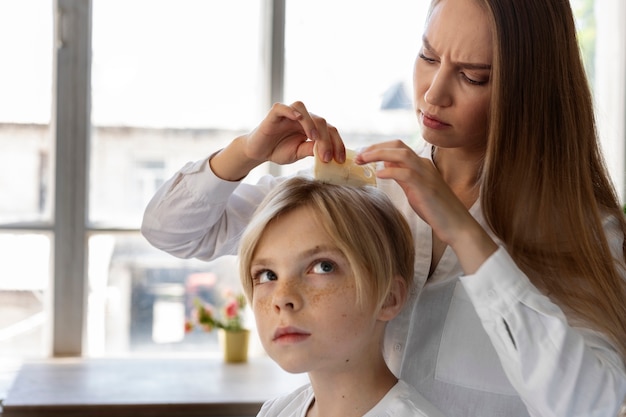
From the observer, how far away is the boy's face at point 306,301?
4.40 feet

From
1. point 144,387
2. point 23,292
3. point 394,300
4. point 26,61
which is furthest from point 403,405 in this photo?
point 26,61

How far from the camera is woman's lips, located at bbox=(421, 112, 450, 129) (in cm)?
149

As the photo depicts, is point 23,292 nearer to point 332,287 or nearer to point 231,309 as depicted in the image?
point 231,309

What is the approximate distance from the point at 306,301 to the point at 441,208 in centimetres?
24

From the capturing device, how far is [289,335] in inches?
52.6

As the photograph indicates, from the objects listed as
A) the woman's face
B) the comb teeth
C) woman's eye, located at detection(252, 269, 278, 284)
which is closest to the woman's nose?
the woman's face

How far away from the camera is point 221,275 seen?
3559mm

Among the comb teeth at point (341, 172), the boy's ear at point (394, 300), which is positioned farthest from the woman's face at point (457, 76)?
the boy's ear at point (394, 300)

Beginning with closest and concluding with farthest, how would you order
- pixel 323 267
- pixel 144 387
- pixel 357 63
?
pixel 323 267 < pixel 144 387 < pixel 357 63

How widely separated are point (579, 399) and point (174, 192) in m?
0.85

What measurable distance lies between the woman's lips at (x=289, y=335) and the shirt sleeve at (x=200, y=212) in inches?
17.0

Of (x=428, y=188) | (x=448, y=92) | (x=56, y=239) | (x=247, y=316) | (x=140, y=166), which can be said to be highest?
(x=448, y=92)

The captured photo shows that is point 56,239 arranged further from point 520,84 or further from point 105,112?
point 520,84

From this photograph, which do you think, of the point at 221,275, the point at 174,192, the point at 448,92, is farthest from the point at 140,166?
the point at 448,92
